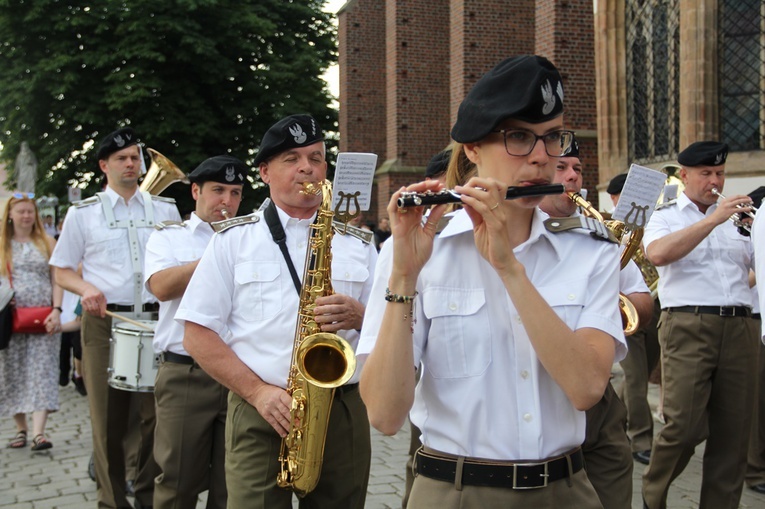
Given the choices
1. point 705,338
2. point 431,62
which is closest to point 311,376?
point 705,338

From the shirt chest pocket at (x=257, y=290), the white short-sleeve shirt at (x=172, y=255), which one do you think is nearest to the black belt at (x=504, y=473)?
the shirt chest pocket at (x=257, y=290)

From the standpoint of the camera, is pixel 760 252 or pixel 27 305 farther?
pixel 27 305

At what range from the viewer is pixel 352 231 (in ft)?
14.8

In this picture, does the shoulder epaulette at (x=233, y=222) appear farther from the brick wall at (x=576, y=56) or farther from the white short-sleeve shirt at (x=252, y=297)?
the brick wall at (x=576, y=56)

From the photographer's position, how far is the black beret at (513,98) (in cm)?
253

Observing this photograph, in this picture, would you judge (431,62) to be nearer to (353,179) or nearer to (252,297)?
(353,179)

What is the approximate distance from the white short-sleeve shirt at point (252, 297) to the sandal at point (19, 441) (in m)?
5.59

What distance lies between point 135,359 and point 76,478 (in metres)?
1.96

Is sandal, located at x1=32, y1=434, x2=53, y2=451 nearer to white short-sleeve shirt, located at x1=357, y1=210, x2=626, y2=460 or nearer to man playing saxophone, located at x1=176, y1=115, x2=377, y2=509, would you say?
man playing saxophone, located at x1=176, y1=115, x2=377, y2=509

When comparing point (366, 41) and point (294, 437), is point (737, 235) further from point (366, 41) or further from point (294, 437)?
point (366, 41)

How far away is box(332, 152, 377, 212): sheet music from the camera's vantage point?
4203 mm

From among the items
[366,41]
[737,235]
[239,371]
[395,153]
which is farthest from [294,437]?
[366,41]

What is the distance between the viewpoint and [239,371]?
404 centimetres

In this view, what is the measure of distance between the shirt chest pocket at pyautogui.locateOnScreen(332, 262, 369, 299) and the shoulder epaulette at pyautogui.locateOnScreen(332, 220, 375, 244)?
6.4 inches
